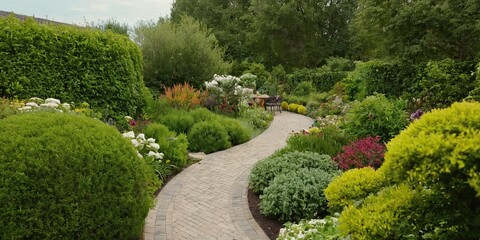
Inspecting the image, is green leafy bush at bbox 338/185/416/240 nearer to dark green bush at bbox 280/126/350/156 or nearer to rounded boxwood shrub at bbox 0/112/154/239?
rounded boxwood shrub at bbox 0/112/154/239

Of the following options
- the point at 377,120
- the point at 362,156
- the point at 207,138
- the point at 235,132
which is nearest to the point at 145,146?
the point at 207,138

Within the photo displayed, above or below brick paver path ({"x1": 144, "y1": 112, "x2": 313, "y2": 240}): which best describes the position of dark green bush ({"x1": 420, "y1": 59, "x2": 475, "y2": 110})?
above

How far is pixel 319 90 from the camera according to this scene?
24.8m

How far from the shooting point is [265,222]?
16.5 feet

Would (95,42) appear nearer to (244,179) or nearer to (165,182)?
(165,182)

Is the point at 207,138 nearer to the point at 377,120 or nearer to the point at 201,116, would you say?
the point at 201,116

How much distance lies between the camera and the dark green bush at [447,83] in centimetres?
891

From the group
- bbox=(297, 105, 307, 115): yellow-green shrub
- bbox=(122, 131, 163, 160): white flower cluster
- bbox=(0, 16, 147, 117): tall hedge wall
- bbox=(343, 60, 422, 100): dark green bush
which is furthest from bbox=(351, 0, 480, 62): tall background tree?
bbox=(122, 131, 163, 160): white flower cluster

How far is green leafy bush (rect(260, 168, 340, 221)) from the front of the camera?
4.90 meters

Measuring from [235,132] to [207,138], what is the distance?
4.07ft

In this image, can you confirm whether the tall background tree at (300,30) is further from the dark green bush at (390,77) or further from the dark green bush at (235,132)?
the dark green bush at (235,132)

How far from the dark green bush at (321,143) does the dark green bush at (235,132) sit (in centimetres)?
339

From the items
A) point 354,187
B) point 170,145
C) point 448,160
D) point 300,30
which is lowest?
point 170,145

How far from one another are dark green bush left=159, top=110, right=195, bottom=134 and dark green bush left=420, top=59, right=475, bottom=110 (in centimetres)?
689
